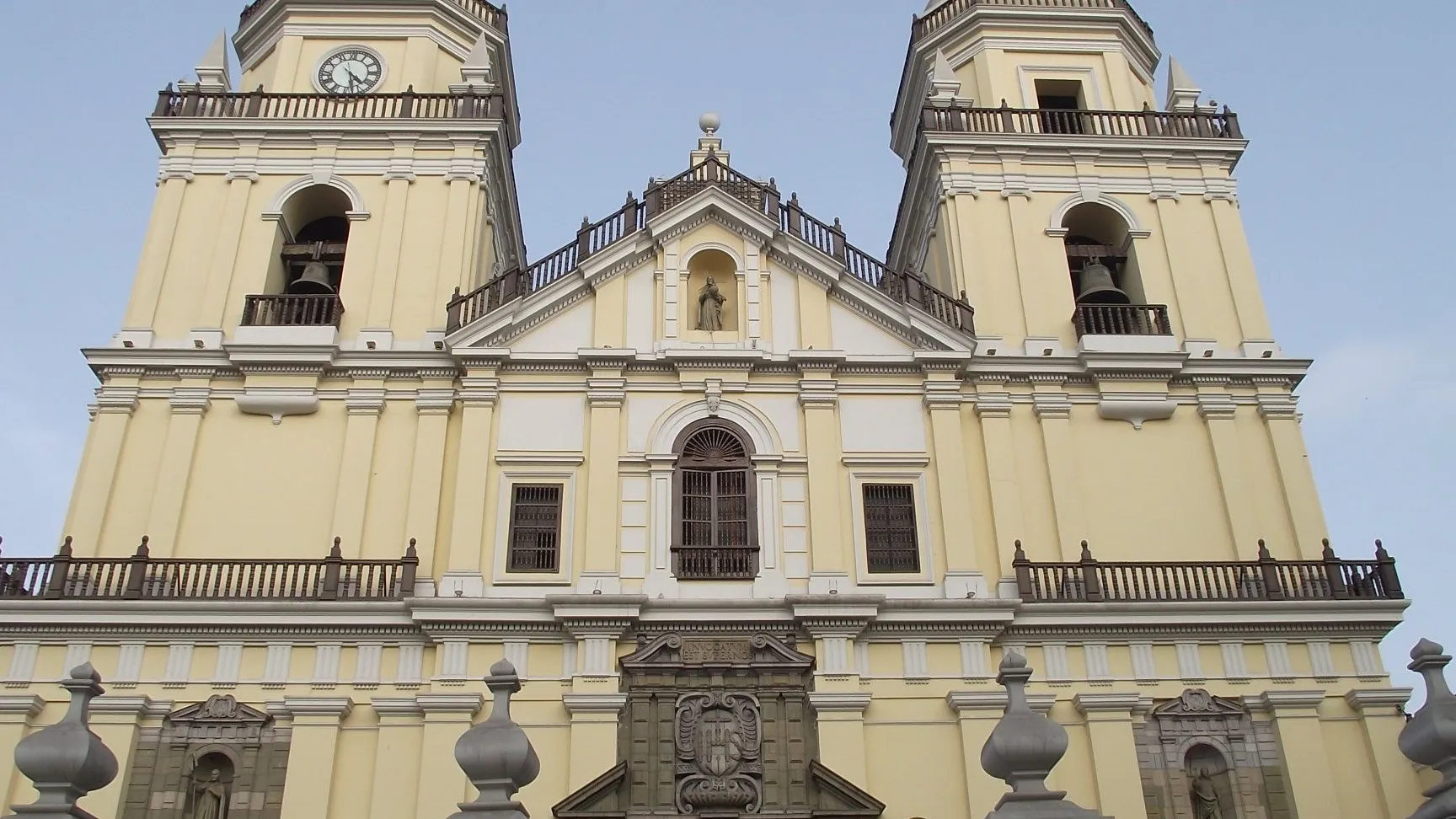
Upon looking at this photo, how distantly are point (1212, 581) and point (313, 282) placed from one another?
48.9ft

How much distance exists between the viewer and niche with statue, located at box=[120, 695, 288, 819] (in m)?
16.5

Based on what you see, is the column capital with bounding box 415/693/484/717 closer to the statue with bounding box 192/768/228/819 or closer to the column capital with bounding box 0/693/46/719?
the statue with bounding box 192/768/228/819

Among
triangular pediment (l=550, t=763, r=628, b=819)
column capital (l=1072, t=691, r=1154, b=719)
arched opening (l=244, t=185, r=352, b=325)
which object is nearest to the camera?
triangular pediment (l=550, t=763, r=628, b=819)

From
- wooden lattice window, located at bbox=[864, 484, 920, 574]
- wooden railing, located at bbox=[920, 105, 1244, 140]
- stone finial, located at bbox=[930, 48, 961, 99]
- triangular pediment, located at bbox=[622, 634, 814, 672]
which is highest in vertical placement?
stone finial, located at bbox=[930, 48, 961, 99]

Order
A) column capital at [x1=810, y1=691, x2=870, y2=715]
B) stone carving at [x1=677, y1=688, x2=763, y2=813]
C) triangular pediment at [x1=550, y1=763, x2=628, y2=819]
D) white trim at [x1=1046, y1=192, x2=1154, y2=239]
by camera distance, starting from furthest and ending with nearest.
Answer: white trim at [x1=1046, y1=192, x2=1154, y2=239], column capital at [x1=810, y1=691, x2=870, y2=715], stone carving at [x1=677, y1=688, x2=763, y2=813], triangular pediment at [x1=550, y1=763, x2=628, y2=819]

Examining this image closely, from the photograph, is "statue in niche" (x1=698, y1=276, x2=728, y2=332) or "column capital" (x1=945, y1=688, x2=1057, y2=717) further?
"statue in niche" (x1=698, y1=276, x2=728, y2=332)

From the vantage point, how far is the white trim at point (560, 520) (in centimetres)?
1812

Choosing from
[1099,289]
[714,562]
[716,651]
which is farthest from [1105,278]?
[716,651]

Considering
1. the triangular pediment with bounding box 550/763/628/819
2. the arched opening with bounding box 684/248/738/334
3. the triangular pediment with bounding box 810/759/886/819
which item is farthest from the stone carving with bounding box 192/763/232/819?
the arched opening with bounding box 684/248/738/334

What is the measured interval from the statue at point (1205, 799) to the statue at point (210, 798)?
12.9 m

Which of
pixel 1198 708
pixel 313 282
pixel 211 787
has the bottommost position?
pixel 211 787

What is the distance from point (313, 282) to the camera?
68.6 feet

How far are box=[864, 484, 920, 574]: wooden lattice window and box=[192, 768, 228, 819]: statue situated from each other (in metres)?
9.39

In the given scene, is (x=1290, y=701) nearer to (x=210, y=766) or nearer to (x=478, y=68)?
(x=210, y=766)
